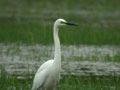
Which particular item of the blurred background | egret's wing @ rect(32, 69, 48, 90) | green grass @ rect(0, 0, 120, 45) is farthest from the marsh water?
egret's wing @ rect(32, 69, 48, 90)

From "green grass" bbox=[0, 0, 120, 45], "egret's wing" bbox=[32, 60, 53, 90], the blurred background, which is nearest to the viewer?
"egret's wing" bbox=[32, 60, 53, 90]

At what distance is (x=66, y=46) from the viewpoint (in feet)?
54.2

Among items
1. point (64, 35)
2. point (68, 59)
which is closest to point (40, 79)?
point (68, 59)

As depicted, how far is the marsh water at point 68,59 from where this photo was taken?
1277 centimetres

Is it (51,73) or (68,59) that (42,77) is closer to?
(51,73)

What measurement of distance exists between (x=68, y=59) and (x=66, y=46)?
2.25m

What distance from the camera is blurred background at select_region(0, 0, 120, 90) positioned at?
1098 centimetres

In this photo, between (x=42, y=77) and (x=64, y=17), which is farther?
(x=64, y=17)

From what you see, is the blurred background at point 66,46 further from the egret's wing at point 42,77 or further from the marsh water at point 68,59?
the egret's wing at point 42,77

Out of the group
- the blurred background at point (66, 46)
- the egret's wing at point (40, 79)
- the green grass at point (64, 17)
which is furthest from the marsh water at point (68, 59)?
the egret's wing at point (40, 79)

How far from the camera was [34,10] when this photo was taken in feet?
98.2

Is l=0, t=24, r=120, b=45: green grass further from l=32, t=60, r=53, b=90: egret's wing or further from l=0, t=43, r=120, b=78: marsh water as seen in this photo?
l=32, t=60, r=53, b=90: egret's wing

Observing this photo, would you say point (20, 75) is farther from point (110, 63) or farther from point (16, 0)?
point (16, 0)

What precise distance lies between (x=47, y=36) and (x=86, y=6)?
15.2 m
